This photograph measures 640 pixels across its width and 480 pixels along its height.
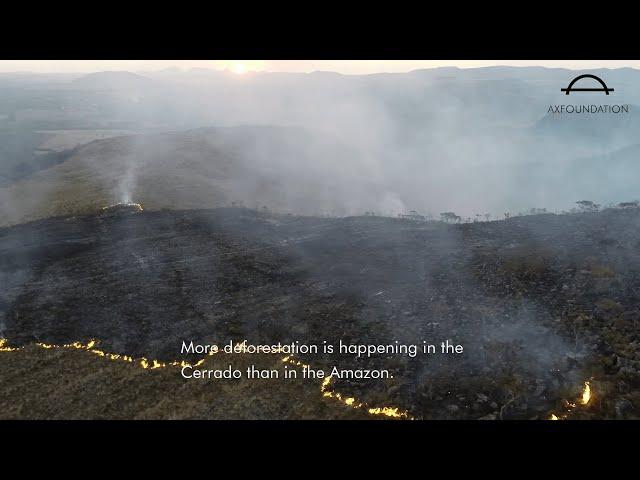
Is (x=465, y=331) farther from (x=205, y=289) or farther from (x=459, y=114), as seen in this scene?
(x=459, y=114)

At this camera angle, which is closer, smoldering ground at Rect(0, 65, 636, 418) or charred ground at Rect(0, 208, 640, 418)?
charred ground at Rect(0, 208, 640, 418)

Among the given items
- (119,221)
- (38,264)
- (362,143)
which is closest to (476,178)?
(362,143)

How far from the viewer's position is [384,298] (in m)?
21.5

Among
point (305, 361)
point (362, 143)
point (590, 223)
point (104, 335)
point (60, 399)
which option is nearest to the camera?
point (60, 399)

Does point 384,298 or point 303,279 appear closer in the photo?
point 384,298

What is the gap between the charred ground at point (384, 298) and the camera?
51.9ft

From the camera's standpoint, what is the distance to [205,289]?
23266 mm

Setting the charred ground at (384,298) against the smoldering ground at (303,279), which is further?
the smoldering ground at (303,279)

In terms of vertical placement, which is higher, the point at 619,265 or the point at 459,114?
the point at 619,265

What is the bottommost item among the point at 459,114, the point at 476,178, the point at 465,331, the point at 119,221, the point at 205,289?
the point at 459,114

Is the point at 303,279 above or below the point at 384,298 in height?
below

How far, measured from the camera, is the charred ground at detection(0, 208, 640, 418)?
51.9ft

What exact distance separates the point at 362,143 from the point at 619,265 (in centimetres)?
8243

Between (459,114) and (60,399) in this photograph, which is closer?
(60,399)
